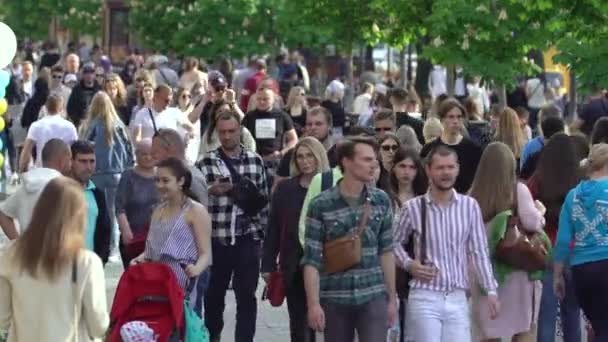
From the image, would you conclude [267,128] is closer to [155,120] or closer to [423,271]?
[155,120]

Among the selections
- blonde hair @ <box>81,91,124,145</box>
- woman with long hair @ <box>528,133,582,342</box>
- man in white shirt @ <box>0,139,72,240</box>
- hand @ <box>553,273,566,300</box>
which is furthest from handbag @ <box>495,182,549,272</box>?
blonde hair @ <box>81,91,124,145</box>

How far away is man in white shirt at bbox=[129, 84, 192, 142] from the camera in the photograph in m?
17.7

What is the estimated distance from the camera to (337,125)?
2209 centimetres

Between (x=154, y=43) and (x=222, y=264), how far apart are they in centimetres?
2752

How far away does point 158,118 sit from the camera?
17.8 m

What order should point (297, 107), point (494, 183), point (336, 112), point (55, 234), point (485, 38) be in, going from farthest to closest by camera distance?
point (336, 112), point (485, 38), point (297, 107), point (494, 183), point (55, 234)

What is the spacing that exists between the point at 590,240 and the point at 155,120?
25.8 ft

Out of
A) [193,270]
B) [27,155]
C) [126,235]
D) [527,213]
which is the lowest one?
[193,270]

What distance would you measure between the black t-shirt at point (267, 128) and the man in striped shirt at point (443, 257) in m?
6.20

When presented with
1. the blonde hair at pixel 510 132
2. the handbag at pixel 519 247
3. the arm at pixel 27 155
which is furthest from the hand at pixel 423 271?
the arm at pixel 27 155

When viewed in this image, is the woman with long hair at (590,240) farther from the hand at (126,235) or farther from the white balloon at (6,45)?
the white balloon at (6,45)

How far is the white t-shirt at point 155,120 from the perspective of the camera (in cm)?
1773

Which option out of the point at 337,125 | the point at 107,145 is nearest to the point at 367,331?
the point at 107,145

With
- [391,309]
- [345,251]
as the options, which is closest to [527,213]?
[391,309]
